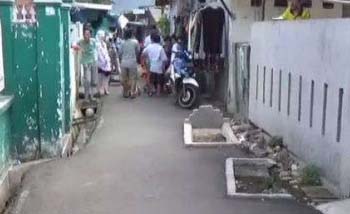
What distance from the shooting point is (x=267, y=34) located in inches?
492

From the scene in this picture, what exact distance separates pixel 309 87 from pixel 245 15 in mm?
7728

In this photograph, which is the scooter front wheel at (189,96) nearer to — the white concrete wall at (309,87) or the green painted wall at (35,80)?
the white concrete wall at (309,87)

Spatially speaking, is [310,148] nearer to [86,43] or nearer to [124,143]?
[124,143]

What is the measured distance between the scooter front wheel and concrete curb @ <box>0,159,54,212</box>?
308 inches

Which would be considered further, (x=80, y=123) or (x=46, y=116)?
(x=80, y=123)

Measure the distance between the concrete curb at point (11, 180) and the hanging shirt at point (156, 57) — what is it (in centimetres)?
1025

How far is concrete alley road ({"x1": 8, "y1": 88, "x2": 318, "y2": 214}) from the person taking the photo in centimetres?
755

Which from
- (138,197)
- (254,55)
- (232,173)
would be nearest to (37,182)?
(138,197)

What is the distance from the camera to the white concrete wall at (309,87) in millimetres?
7582

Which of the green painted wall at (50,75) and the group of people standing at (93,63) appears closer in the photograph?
the green painted wall at (50,75)

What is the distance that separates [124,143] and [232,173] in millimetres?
3555

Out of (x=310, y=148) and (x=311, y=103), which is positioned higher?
(x=311, y=103)

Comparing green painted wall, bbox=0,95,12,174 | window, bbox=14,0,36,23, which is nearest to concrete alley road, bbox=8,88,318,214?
green painted wall, bbox=0,95,12,174

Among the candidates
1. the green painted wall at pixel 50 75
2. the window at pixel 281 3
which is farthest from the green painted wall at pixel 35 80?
the window at pixel 281 3
